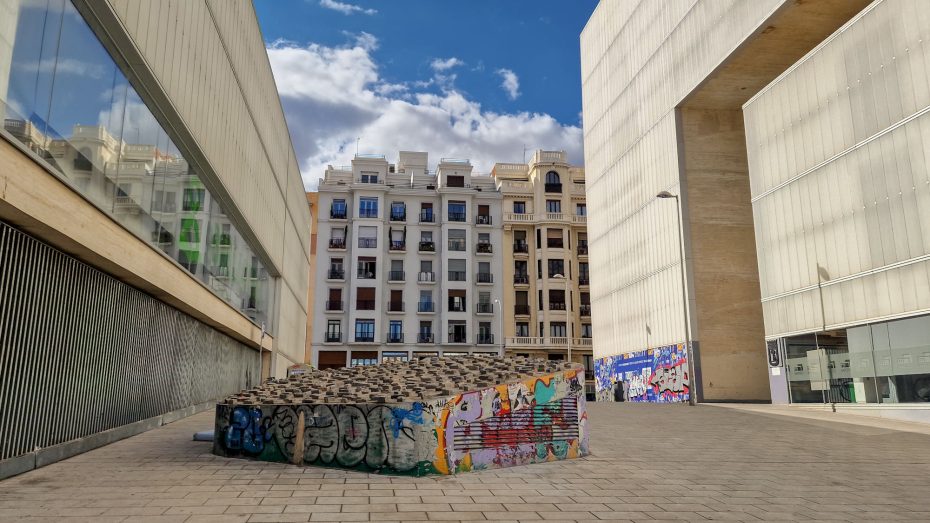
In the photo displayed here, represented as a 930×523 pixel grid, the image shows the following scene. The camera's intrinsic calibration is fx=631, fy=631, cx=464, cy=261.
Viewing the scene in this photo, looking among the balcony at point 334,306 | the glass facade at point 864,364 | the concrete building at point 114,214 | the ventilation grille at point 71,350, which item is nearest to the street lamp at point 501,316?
the balcony at point 334,306

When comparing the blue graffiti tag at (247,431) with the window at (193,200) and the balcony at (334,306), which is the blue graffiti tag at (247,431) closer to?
the window at (193,200)

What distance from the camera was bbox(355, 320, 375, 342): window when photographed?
61.3 metres

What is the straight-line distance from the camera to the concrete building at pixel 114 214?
900cm

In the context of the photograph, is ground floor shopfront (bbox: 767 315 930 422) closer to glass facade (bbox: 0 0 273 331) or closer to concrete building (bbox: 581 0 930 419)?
concrete building (bbox: 581 0 930 419)

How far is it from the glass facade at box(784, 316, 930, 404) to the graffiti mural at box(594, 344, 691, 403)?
22.3ft

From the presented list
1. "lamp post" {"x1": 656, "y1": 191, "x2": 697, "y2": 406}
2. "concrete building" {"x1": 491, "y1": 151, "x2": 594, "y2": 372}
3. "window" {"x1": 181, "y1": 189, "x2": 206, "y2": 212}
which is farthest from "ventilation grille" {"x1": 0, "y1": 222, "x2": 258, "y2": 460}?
"concrete building" {"x1": 491, "y1": 151, "x2": 594, "y2": 372}

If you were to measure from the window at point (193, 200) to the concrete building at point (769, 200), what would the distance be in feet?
69.2

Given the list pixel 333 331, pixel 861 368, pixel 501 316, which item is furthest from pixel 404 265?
pixel 861 368

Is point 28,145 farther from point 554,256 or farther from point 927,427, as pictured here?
point 554,256

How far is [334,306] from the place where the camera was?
62.1 m

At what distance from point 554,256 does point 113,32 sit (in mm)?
56101

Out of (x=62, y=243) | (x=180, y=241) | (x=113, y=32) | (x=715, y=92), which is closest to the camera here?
(x=62, y=243)

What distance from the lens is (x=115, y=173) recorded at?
40.4 ft

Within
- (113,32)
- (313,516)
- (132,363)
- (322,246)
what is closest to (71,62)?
(113,32)
